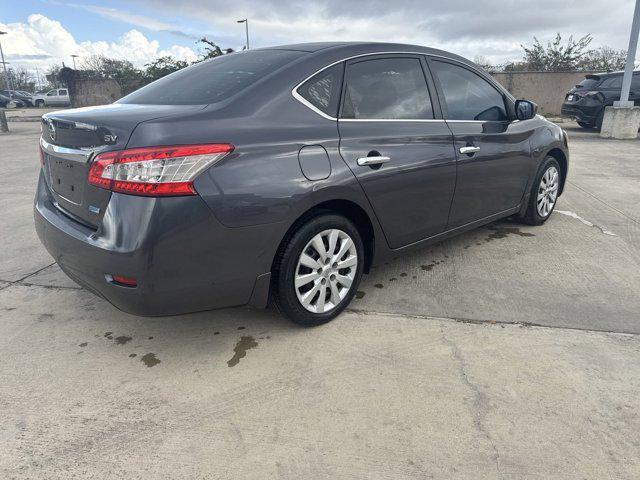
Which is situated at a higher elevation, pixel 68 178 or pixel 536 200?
pixel 68 178

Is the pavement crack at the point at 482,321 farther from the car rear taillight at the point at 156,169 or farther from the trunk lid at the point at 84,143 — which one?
the trunk lid at the point at 84,143

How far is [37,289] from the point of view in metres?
3.46

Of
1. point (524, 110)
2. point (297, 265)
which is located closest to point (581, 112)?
point (524, 110)

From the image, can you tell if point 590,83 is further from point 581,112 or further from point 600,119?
point 600,119

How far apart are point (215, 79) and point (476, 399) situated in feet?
7.52

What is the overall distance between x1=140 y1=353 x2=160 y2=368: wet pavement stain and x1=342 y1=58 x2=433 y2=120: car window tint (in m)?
1.74

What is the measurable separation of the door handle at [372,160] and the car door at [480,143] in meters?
0.81

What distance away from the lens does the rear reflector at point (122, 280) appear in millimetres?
2213

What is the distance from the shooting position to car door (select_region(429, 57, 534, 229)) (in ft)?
11.5

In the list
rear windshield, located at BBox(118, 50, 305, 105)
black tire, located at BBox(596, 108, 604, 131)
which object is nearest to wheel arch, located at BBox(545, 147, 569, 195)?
rear windshield, located at BBox(118, 50, 305, 105)

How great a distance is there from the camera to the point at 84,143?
2.35 meters

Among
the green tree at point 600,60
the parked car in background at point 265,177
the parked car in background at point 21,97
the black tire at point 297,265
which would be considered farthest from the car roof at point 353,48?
the parked car in background at point 21,97

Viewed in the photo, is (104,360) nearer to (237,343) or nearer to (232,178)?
(237,343)

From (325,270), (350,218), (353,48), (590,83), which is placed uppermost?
(590,83)
